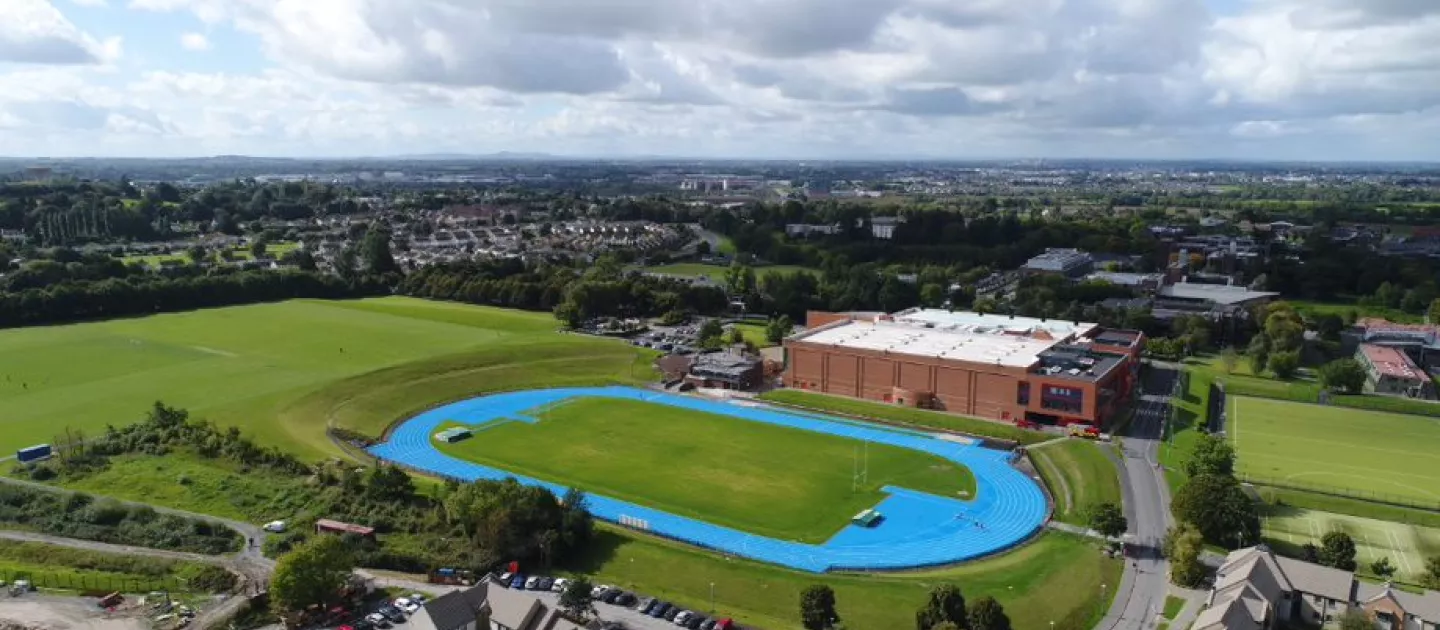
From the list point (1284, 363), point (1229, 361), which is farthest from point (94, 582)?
point (1284, 363)

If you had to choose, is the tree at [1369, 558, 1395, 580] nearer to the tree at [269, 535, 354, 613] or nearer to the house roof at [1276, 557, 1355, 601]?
the house roof at [1276, 557, 1355, 601]

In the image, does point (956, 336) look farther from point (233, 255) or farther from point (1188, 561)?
point (233, 255)

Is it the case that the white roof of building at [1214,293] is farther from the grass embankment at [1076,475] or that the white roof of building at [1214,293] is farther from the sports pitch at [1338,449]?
the grass embankment at [1076,475]

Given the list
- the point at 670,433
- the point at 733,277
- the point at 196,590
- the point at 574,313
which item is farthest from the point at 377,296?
the point at 196,590

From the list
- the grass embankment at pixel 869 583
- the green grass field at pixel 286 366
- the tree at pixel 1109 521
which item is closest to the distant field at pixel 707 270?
the green grass field at pixel 286 366

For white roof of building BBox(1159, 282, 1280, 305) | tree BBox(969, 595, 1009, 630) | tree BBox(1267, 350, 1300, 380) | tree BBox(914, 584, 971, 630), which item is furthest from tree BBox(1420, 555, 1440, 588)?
white roof of building BBox(1159, 282, 1280, 305)

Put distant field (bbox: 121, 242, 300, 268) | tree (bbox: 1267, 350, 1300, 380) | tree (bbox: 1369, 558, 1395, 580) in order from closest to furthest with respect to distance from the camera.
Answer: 1. tree (bbox: 1369, 558, 1395, 580)
2. tree (bbox: 1267, 350, 1300, 380)
3. distant field (bbox: 121, 242, 300, 268)

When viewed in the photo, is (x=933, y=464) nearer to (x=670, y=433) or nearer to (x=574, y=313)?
(x=670, y=433)
